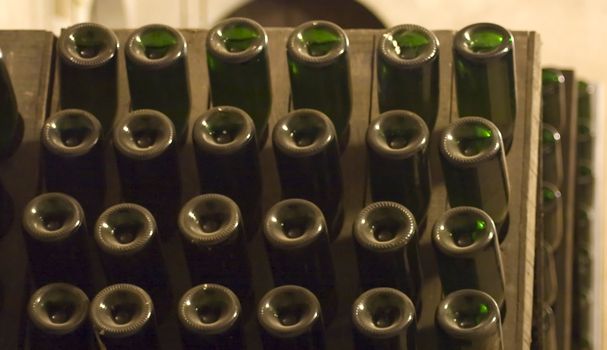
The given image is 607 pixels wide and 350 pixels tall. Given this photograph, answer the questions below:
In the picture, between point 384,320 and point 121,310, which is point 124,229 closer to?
point 121,310

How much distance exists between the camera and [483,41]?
101cm

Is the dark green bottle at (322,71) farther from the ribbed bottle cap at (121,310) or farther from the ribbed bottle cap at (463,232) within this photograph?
the ribbed bottle cap at (121,310)

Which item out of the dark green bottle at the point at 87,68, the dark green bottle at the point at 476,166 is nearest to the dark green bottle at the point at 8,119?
the dark green bottle at the point at 87,68

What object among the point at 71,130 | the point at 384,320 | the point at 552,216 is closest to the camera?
the point at 384,320

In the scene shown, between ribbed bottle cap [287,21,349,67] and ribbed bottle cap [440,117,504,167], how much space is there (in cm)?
12

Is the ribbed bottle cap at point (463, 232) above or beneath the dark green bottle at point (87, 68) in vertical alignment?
beneath

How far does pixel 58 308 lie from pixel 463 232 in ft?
1.12

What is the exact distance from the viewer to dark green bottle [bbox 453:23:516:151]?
3.21 ft

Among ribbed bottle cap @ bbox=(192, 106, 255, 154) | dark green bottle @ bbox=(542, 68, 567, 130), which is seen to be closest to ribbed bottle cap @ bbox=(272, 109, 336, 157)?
ribbed bottle cap @ bbox=(192, 106, 255, 154)

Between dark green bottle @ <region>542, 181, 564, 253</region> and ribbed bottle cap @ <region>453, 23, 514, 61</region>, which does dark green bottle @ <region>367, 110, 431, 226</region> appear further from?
dark green bottle @ <region>542, 181, 564, 253</region>

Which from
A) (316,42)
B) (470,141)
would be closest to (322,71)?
(316,42)

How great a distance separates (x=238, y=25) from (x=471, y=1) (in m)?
2.57

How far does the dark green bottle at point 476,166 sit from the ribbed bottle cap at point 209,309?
0.22 meters

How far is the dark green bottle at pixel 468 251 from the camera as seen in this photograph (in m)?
0.89
